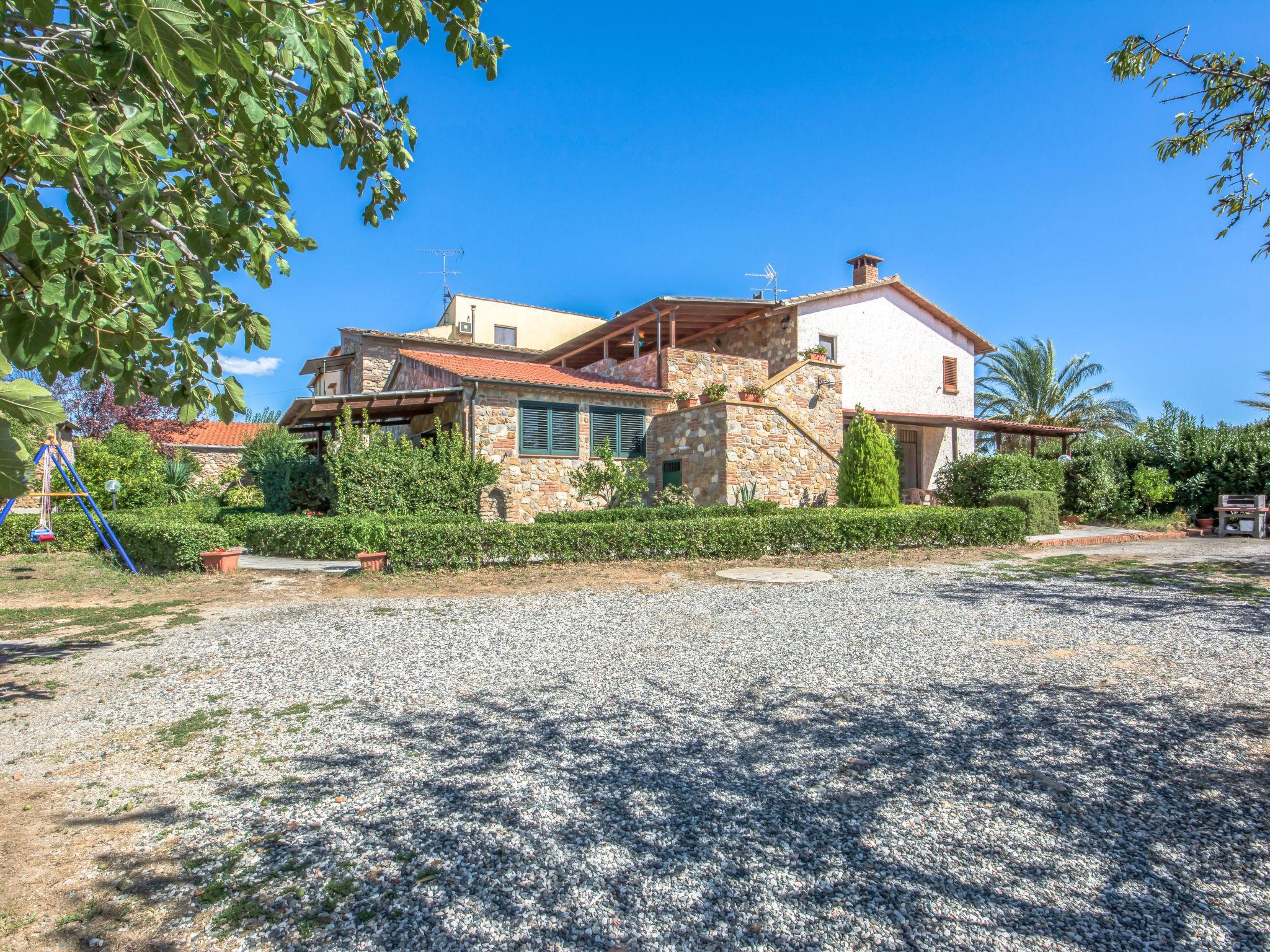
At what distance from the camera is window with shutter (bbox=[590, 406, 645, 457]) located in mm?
17281

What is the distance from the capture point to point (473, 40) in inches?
156

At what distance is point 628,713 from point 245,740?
2353 mm

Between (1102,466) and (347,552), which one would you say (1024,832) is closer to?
(347,552)

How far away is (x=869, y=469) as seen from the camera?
1504 centimetres

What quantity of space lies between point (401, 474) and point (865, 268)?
60.9 feet

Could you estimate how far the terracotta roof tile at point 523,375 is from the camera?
16141 millimetres

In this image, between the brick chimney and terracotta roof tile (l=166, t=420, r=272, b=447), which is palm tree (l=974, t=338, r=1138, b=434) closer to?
the brick chimney

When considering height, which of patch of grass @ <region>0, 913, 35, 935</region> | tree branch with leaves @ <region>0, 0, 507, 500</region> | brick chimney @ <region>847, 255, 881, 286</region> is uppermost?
brick chimney @ <region>847, 255, 881, 286</region>

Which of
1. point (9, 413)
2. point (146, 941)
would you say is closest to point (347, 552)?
point (146, 941)

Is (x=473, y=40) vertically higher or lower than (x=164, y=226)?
higher

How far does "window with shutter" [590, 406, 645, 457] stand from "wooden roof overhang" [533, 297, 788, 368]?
7.56ft

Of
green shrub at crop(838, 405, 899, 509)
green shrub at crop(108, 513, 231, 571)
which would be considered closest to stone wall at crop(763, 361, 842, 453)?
green shrub at crop(838, 405, 899, 509)

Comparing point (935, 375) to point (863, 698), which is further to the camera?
point (935, 375)

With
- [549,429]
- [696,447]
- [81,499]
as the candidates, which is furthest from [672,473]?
[81,499]
